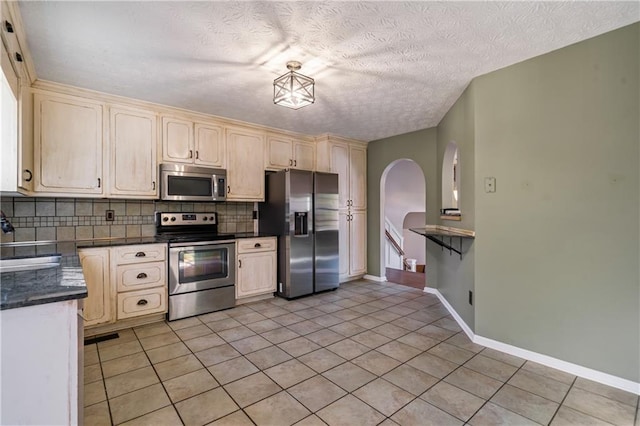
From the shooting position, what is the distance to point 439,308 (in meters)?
3.66

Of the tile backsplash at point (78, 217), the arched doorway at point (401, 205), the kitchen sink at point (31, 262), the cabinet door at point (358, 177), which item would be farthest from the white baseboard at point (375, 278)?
the kitchen sink at point (31, 262)

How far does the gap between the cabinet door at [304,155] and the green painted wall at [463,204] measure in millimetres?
1966

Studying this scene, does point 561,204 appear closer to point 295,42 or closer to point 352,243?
point 295,42

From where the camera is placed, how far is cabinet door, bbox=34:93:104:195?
8.94 feet

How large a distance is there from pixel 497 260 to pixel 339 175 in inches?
107

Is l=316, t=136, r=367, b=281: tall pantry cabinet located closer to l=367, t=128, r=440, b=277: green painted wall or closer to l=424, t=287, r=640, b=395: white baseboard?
l=367, t=128, r=440, b=277: green painted wall

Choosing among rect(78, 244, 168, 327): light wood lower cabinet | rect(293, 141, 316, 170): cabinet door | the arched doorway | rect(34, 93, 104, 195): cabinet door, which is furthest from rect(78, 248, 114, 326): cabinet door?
the arched doorway

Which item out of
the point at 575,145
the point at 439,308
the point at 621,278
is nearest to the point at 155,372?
the point at 439,308

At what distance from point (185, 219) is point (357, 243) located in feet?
8.79

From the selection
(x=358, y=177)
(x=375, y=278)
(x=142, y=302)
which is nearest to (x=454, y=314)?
(x=375, y=278)

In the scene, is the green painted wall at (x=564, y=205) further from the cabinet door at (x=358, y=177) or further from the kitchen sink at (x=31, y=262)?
the kitchen sink at (x=31, y=262)

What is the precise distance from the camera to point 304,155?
15.4 feet

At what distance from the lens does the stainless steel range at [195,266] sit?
10.6ft

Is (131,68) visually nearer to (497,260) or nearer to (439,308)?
(497,260)
